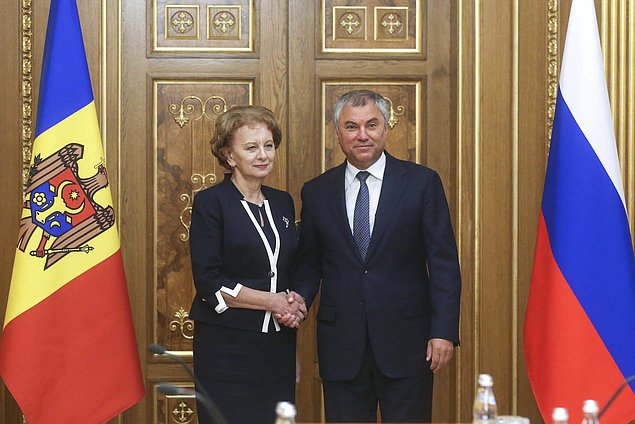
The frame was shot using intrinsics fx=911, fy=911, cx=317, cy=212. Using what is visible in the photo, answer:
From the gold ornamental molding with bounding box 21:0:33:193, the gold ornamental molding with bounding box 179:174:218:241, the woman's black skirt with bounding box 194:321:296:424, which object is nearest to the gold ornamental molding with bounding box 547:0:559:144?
the gold ornamental molding with bounding box 179:174:218:241

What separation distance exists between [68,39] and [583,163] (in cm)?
186

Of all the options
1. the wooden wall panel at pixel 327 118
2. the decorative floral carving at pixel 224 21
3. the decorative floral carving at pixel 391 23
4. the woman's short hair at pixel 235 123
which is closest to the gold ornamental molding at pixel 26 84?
the wooden wall panel at pixel 327 118

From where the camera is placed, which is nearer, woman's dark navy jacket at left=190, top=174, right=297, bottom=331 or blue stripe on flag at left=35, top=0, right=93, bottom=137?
woman's dark navy jacket at left=190, top=174, right=297, bottom=331

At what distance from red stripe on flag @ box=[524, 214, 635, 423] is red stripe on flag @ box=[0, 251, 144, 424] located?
144cm

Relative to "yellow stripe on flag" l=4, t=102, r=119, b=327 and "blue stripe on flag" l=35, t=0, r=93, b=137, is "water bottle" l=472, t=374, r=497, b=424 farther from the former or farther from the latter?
"blue stripe on flag" l=35, t=0, r=93, b=137

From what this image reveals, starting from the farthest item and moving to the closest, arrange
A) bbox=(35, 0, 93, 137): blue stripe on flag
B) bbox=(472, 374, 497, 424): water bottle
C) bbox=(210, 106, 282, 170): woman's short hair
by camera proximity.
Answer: bbox=(35, 0, 93, 137): blue stripe on flag → bbox=(210, 106, 282, 170): woman's short hair → bbox=(472, 374, 497, 424): water bottle

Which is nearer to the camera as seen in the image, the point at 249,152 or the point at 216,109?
the point at 249,152

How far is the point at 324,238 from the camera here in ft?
10.2

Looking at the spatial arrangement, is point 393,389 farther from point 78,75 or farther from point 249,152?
point 78,75

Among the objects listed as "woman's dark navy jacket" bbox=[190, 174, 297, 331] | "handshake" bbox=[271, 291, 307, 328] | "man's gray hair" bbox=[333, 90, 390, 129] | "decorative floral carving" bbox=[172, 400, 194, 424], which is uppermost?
"man's gray hair" bbox=[333, 90, 390, 129]

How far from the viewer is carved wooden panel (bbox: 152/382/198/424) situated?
386 centimetres

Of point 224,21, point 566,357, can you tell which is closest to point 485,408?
point 566,357

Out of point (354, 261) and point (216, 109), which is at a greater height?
point (216, 109)

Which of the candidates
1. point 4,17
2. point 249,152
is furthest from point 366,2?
point 4,17
